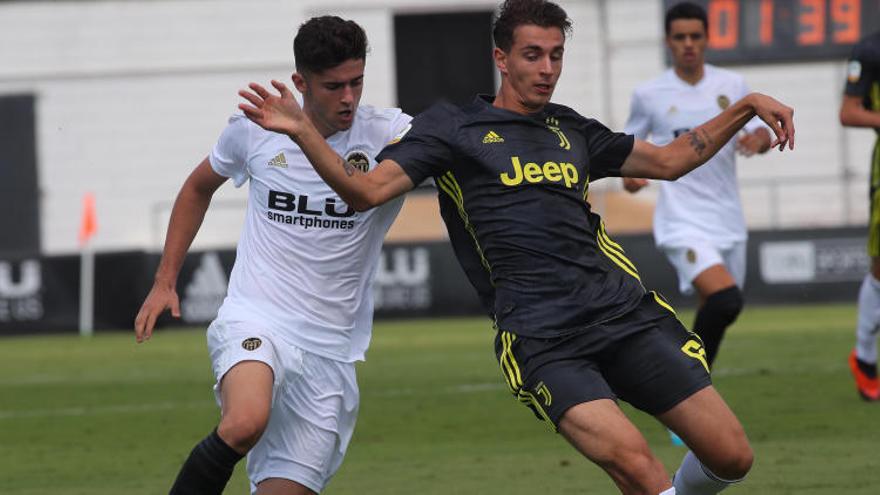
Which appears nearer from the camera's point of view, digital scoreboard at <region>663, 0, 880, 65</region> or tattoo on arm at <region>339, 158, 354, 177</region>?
tattoo on arm at <region>339, 158, 354, 177</region>

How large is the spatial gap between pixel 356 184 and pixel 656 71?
963 inches

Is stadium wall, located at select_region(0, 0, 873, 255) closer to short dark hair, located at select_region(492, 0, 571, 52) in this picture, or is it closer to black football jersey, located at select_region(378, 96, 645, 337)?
short dark hair, located at select_region(492, 0, 571, 52)

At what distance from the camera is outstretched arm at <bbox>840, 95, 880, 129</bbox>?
34.9 feet

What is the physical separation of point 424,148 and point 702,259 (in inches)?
181

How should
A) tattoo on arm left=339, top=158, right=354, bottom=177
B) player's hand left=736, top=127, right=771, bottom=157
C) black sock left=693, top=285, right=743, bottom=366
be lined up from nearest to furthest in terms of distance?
tattoo on arm left=339, top=158, right=354, bottom=177 → black sock left=693, top=285, right=743, bottom=366 → player's hand left=736, top=127, right=771, bottom=157

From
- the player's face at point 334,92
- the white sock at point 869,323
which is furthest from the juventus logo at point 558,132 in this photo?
the white sock at point 869,323

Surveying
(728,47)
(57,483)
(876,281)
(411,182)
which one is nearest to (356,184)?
(411,182)

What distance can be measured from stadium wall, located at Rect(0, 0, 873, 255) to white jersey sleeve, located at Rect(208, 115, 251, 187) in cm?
2274

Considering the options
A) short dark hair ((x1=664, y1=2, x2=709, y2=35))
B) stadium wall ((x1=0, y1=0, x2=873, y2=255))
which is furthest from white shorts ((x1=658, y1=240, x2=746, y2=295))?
stadium wall ((x1=0, y1=0, x2=873, y2=255))

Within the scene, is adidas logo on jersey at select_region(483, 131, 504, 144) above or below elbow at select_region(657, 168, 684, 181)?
above

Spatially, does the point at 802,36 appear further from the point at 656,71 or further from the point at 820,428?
the point at 820,428

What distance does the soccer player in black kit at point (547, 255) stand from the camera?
6156 millimetres

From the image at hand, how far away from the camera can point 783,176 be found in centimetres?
2923

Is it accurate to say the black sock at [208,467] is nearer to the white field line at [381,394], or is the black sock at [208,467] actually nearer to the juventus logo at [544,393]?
the juventus logo at [544,393]
